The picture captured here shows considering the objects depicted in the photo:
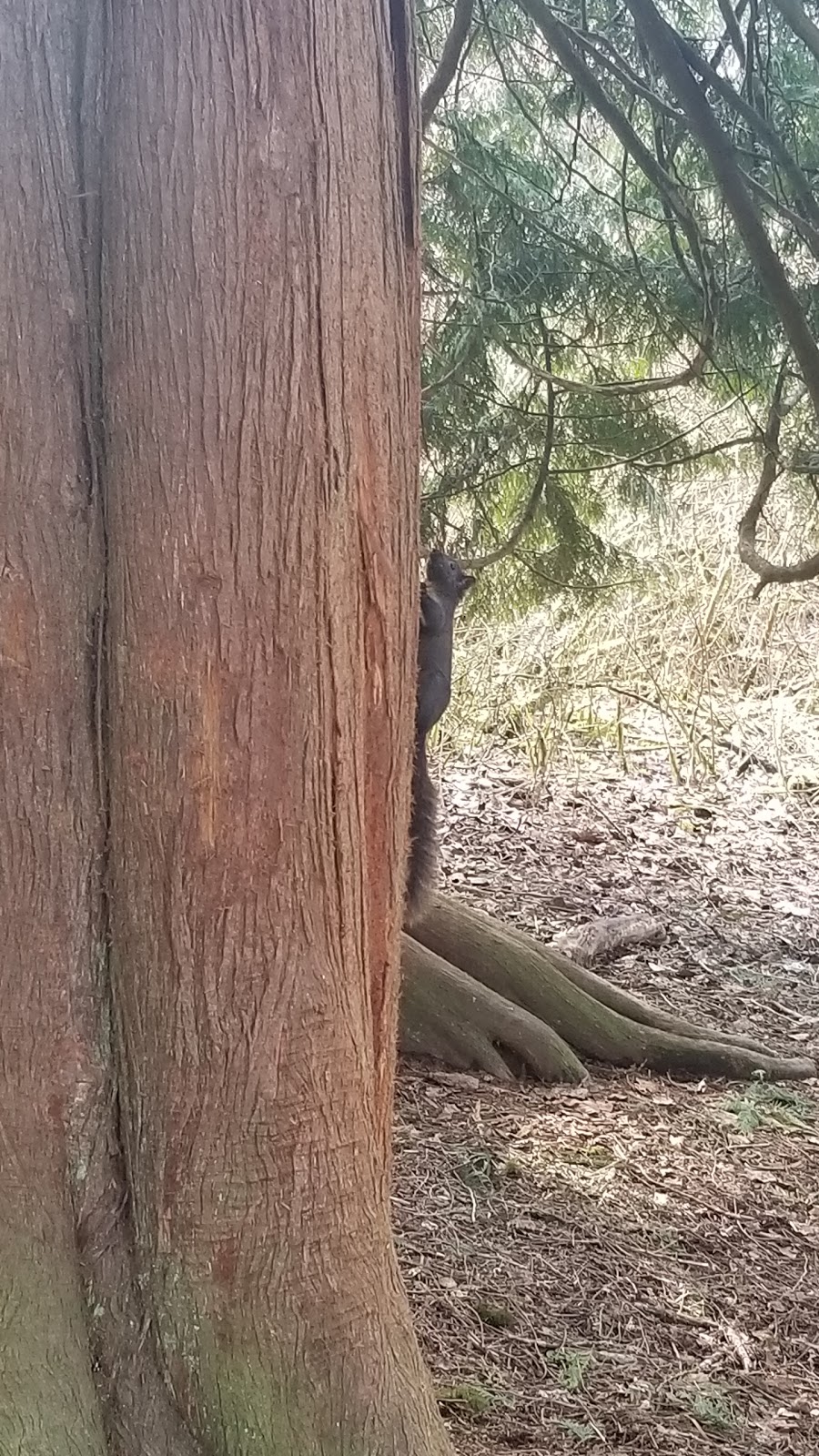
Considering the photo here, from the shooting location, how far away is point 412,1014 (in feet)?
13.9

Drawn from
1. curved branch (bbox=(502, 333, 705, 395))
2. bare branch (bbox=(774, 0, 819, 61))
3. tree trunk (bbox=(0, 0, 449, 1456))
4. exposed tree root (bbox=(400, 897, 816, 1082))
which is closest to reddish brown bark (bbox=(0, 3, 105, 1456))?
tree trunk (bbox=(0, 0, 449, 1456))

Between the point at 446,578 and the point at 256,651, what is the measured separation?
1902 mm

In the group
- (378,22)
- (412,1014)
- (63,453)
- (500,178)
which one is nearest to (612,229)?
(500,178)

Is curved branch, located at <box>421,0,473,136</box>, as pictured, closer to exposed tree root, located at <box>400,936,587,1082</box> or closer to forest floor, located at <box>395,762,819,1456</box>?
exposed tree root, located at <box>400,936,587,1082</box>

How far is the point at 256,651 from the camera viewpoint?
1695 millimetres

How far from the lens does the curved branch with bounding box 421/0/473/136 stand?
13.0ft

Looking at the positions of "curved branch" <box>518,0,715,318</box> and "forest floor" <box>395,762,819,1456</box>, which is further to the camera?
"curved branch" <box>518,0,715,318</box>

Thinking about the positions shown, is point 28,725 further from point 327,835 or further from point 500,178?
point 500,178

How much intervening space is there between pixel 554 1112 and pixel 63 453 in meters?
2.87

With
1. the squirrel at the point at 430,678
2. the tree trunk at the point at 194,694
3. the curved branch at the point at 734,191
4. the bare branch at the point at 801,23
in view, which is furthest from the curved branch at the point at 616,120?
the tree trunk at the point at 194,694

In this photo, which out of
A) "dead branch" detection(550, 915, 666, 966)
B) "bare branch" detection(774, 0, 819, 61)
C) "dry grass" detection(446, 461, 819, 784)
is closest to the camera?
"bare branch" detection(774, 0, 819, 61)

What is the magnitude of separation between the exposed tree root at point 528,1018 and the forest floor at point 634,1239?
0.30ft

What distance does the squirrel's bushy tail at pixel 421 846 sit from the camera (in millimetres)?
3408

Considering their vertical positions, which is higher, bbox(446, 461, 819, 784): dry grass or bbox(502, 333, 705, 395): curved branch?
bbox(502, 333, 705, 395): curved branch
